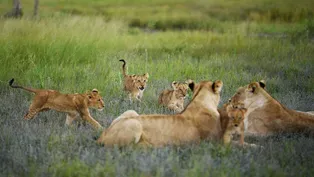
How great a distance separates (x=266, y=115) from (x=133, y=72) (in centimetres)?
503

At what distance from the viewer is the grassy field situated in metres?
5.80

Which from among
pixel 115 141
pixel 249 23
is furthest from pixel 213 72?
pixel 249 23

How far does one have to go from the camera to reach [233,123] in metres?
6.42

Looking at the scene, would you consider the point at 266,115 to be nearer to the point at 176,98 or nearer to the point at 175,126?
the point at 175,126

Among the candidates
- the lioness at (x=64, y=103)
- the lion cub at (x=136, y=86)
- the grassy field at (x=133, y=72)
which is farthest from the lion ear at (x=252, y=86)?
the lion cub at (x=136, y=86)

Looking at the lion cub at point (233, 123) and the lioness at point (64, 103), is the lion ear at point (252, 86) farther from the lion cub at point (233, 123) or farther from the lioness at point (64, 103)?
the lioness at point (64, 103)

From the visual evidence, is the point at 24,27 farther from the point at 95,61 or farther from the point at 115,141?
the point at 115,141

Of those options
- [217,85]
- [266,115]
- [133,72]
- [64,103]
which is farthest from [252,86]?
[133,72]

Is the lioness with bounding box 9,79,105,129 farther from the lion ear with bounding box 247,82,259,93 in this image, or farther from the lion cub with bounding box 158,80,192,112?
the lion ear with bounding box 247,82,259,93

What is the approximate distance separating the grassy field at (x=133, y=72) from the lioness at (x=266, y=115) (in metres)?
0.14

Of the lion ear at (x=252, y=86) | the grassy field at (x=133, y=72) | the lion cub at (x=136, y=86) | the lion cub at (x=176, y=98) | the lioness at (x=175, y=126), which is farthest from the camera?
the lion cub at (x=136, y=86)

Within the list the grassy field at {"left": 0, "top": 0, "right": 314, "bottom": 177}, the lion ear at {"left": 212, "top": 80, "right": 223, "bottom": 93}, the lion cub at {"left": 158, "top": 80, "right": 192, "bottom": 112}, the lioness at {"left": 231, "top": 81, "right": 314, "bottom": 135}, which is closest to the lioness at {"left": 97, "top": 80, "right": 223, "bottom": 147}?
the lion ear at {"left": 212, "top": 80, "right": 223, "bottom": 93}

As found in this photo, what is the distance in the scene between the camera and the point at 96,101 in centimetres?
799

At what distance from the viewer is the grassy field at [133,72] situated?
5.80 metres
